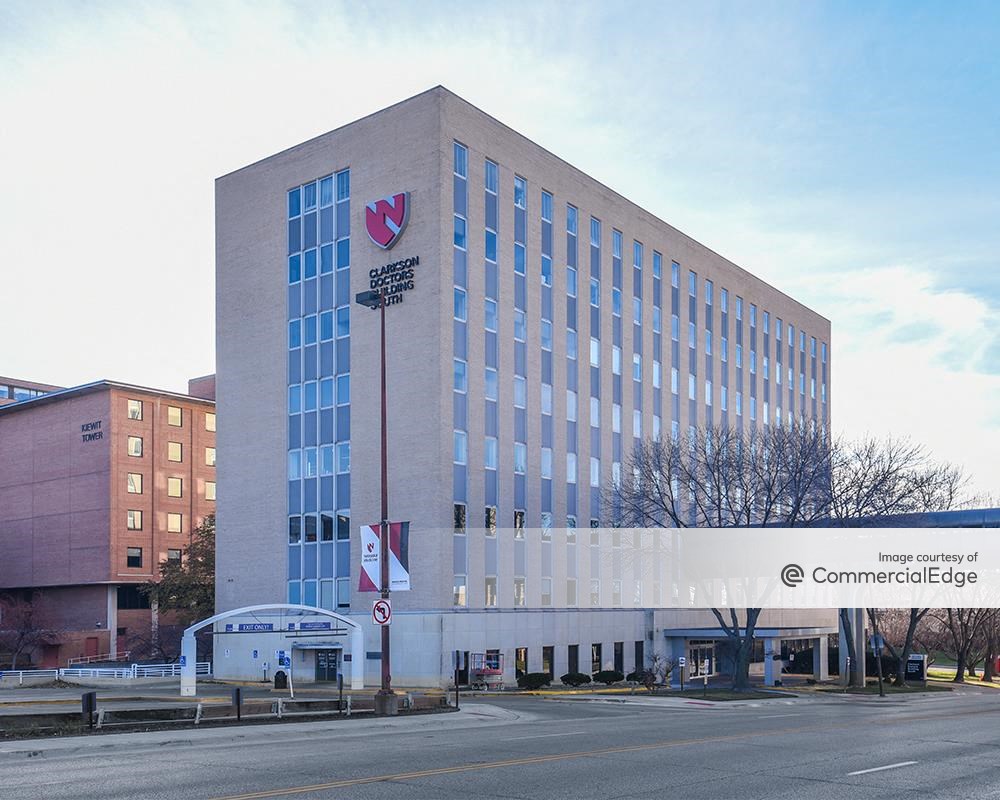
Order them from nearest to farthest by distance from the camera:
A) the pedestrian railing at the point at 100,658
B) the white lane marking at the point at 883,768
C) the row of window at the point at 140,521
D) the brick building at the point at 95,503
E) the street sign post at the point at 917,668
Answer: the white lane marking at the point at 883,768
the street sign post at the point at 917,668
the pedestrian railing at the point at 100,658
the brick building at the point at 95,503
the row of window at the point at 140,521

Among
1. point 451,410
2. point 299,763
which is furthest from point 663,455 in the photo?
point 299,763

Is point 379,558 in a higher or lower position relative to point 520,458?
lower

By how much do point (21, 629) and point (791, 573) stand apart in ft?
182

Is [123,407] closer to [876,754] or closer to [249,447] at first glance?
[249,447]

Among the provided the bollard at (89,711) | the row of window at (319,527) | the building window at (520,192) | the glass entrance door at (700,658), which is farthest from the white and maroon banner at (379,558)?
the glass entrance door at (700,658)

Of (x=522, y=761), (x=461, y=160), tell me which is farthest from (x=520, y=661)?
(x=522, y=761)

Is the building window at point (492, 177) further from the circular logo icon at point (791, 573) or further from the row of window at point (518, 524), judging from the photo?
the circular logo icon at point (791, 573)

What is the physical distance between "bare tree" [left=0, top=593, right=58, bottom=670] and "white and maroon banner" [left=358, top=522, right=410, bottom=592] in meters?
57.1

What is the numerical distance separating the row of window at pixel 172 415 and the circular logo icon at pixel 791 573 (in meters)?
52.4

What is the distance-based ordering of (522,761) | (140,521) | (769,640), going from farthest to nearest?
(140,521) → (769,640) → (522,761)

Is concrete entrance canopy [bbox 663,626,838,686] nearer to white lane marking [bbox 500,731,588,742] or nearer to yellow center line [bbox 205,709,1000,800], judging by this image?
yellow center line [bbox 205,709,1000,800]

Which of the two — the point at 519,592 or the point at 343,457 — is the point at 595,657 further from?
the point at 343,457

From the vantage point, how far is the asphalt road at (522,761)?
16.2 m

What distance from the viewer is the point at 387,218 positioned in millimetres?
55312
